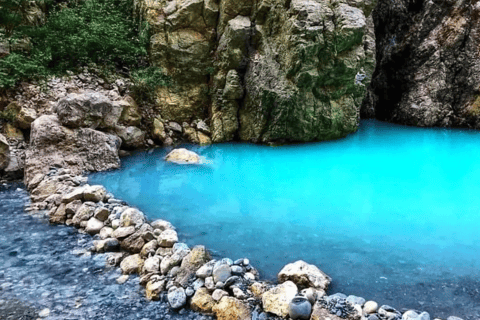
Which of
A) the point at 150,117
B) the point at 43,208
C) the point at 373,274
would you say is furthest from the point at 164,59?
the point at 373,274

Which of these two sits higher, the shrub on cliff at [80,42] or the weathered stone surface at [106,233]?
the shrub on cliff at [80,42]

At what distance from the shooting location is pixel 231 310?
3.94 meters

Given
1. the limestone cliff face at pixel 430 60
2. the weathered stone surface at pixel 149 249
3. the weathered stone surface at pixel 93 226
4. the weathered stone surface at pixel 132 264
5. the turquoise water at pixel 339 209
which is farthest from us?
the limestone cliff face at pixel 430 60

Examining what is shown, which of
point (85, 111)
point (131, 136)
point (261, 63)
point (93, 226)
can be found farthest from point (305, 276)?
point (261, 63)

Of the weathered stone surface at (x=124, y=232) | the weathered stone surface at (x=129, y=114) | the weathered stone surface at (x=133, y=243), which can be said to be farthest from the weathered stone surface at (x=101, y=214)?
the weathered stone surface at (x=129, y=114)

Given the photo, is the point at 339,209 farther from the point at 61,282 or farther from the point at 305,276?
the point at 61,282

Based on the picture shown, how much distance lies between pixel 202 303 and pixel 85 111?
7354 millimetres

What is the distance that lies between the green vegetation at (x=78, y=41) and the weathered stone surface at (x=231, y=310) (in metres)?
9.61

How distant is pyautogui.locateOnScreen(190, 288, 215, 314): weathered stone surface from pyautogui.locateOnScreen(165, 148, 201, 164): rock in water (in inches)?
246

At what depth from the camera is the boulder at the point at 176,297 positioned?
4148 millimetres

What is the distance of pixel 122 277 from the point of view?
475cm

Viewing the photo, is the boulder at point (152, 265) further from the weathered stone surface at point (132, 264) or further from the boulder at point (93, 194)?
the boulder at point (93, 194)

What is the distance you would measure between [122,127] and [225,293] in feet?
26.6

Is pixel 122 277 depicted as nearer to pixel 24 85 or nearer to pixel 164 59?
pixel 24 85
